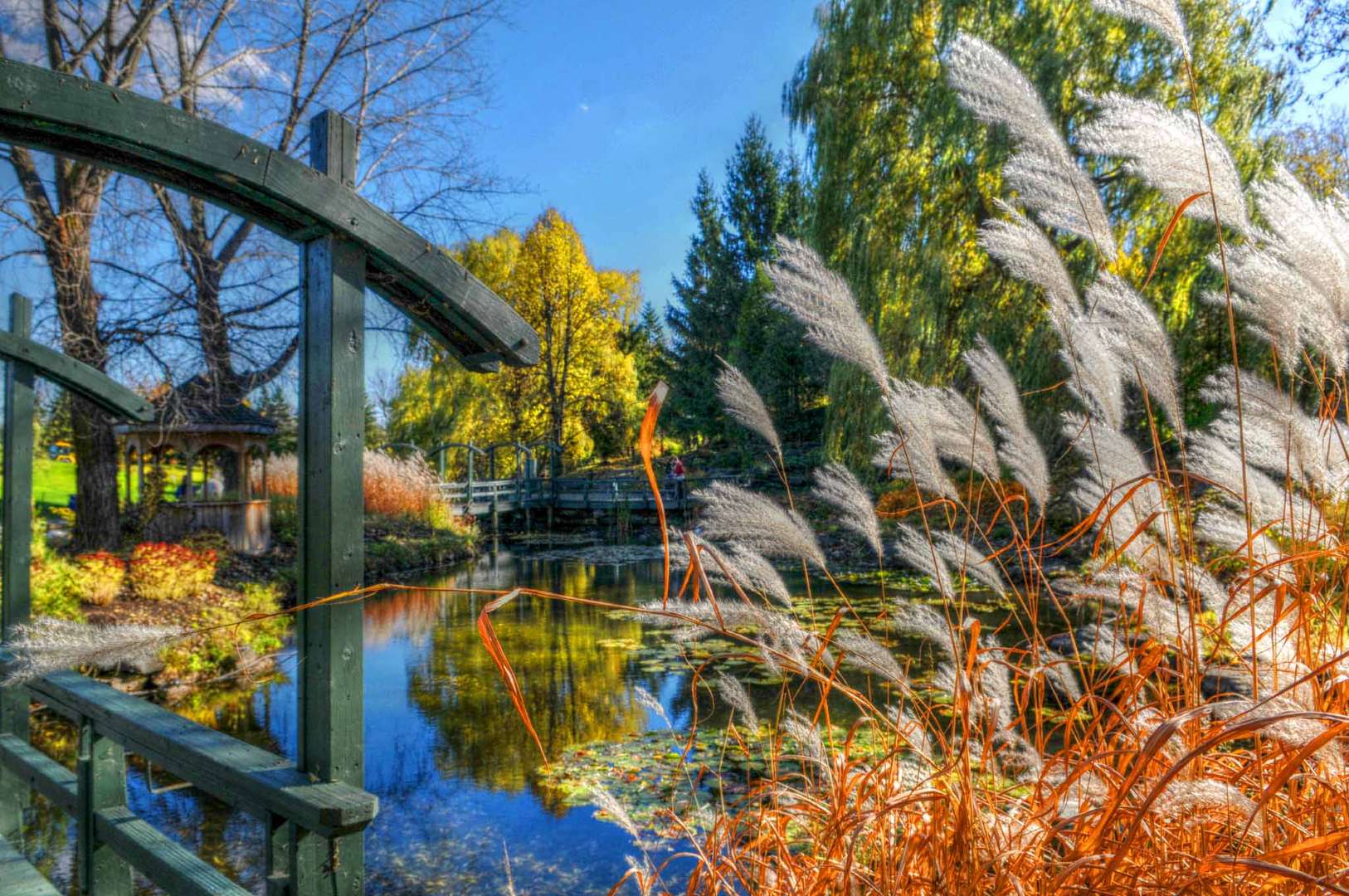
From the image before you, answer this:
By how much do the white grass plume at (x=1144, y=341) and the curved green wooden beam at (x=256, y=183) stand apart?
1.00 m

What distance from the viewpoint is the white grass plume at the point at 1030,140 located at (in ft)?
3.81

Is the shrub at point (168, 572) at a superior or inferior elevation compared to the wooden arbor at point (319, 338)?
inferior

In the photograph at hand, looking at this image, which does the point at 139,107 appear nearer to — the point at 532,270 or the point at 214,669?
the point at 214,669

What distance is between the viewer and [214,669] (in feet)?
19.1

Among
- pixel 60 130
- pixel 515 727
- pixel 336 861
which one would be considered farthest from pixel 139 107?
pixel 515 727

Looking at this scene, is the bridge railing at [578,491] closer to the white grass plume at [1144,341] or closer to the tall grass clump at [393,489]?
the tall grass clump at [393,489]

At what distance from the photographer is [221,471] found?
408 inches

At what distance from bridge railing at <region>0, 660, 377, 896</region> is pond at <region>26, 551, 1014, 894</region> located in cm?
12

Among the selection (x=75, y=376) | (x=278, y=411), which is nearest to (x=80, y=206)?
(x=278, y=411)

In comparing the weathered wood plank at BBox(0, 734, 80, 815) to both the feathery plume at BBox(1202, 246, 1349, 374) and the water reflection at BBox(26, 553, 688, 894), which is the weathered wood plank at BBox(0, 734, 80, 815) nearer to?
the water reflection at BBox(26, 553, 688, 894)

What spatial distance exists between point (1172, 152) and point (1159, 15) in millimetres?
176

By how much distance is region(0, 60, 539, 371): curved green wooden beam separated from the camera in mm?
1123

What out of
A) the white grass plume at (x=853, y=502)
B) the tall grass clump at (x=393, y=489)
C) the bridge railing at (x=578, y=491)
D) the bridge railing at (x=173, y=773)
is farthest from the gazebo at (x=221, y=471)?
the white grass plume at (x=853, y=502)

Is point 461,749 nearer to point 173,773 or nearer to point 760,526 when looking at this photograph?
point 173,773
